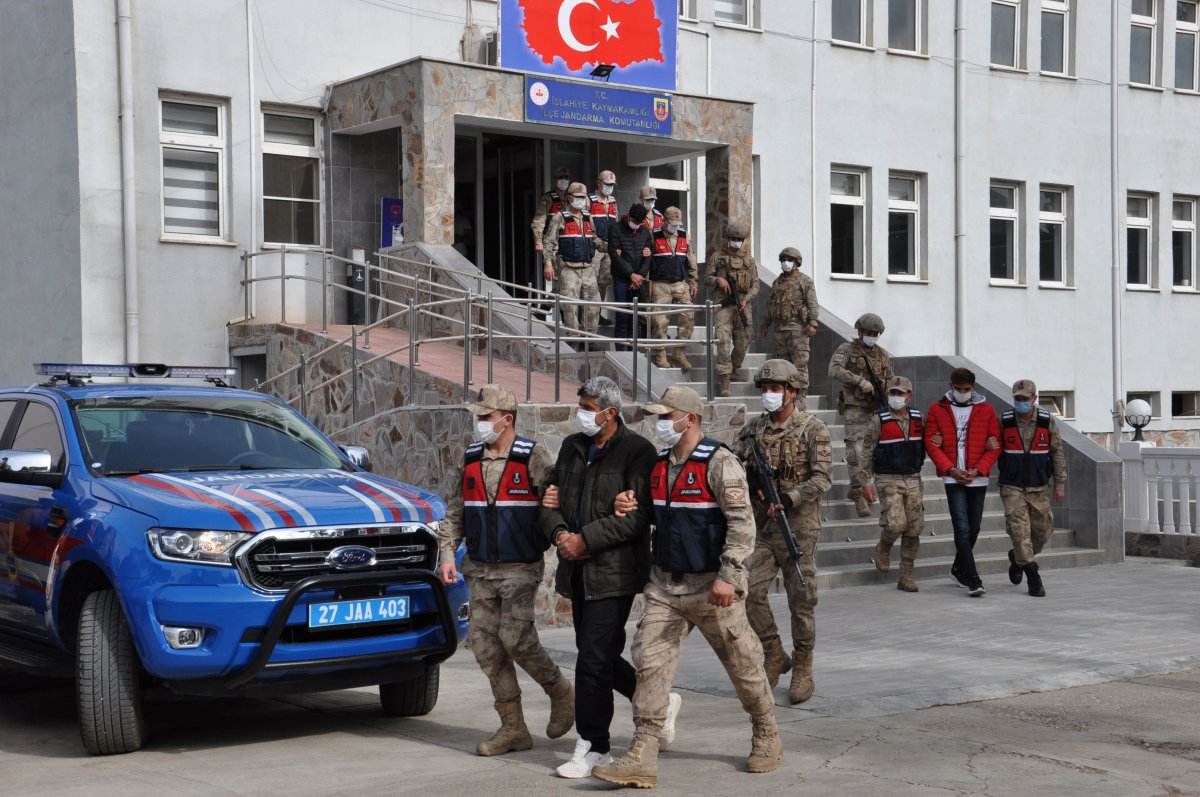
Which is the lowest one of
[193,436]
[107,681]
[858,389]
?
[107,681]

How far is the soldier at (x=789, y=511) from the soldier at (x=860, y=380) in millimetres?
5569

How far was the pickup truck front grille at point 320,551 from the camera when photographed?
7445mm

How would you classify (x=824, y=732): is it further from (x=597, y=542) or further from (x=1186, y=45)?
(x=1186, y=45)

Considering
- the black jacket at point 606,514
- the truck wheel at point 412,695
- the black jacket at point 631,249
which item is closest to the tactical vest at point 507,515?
the black jacket at point 606,514

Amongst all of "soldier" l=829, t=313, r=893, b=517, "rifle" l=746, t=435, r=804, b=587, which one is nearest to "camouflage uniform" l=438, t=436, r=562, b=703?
"rifle" l=746, t=435, r=804, b=587

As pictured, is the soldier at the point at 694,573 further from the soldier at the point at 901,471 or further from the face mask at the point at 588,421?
the soldier at the point at 901,471

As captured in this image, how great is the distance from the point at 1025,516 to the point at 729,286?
12.4 feet

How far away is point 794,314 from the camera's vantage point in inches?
631

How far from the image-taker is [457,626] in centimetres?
813

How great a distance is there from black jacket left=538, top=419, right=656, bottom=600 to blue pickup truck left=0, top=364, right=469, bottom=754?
0.92m

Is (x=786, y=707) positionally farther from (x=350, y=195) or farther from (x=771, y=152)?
(x=771, y=152)

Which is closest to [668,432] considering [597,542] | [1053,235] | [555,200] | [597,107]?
[597,542]

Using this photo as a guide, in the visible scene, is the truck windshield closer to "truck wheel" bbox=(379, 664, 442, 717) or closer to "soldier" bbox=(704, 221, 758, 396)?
"truck wheel" bbox=(379, 664, 442, 717)

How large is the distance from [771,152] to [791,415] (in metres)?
13.4
